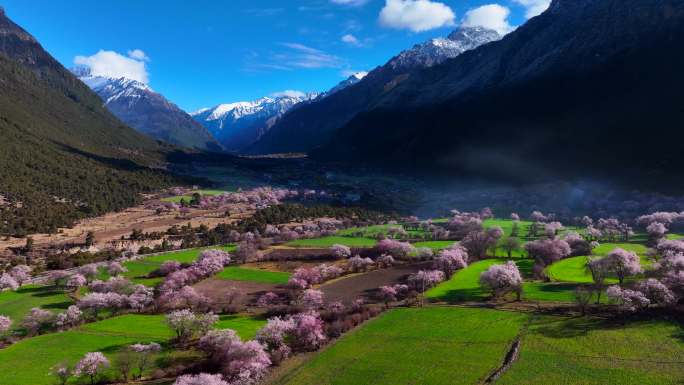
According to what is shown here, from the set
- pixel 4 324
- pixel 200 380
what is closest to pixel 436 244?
pixel 200 380

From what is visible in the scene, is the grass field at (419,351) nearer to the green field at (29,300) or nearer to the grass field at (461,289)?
the grass field at (461,289)

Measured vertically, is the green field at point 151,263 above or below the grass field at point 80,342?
above

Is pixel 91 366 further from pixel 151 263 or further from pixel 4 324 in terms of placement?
pixel 151 263

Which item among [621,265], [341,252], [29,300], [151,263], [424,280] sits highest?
[621,265]

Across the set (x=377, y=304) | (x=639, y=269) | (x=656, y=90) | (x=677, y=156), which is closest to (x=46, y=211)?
(x=377, y=304)

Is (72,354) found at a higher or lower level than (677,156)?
lower

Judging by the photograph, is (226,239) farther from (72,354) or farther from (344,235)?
(72,354)

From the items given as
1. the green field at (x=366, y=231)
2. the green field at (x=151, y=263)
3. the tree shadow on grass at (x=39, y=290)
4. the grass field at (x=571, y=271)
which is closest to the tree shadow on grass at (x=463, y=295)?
the grass field at (x=571, y=271)
